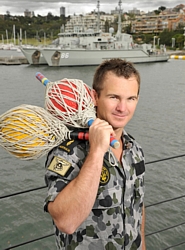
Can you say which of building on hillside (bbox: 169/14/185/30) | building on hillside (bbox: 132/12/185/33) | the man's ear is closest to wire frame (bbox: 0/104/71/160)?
the man's ear

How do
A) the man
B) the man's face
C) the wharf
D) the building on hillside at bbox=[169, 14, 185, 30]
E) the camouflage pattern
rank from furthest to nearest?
the building on hillside at bbox=[169, 14, 185, 30] < the wharf < the man's face < the camouflage pattern < the man

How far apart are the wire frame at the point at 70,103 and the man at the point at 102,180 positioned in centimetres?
9

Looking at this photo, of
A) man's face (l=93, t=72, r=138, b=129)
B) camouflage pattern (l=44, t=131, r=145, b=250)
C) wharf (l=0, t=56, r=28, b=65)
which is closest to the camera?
camouflage pattern (l=44, t=131, r=145, b=250)

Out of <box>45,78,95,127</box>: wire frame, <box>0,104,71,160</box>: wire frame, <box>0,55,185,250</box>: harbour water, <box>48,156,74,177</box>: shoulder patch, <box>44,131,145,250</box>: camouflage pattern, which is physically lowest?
<box>0,55,185,250</box>: harbour water

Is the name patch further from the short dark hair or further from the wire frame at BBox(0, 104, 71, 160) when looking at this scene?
the short dark hair

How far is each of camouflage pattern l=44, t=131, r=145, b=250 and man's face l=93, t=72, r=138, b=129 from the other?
0.17 meters

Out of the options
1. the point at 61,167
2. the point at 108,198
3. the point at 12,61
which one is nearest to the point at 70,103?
the point at 61,167

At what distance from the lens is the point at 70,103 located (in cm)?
131

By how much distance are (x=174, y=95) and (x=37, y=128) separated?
742 inches

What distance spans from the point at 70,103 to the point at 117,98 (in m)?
0.22

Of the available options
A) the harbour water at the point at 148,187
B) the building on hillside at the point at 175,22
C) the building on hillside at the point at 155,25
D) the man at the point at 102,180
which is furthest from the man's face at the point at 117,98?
the building on hillside at the point at 175,22

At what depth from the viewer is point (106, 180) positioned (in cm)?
133

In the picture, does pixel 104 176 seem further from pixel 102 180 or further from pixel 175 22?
pixel 175 22

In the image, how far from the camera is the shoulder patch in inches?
47.9
